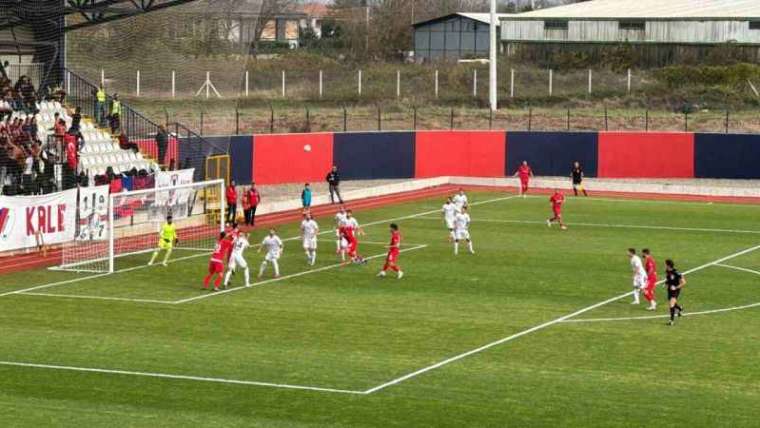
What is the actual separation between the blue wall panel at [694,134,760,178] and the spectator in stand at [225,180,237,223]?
2653cm

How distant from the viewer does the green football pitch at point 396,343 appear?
1017 inches

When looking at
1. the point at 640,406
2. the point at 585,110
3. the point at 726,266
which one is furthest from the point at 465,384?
the point at 585,110

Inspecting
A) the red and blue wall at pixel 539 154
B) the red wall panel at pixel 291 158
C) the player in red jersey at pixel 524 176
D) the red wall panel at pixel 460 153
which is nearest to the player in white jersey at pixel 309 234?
the red wall panel at pixel 291 158

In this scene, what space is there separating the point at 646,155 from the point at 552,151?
4.41m

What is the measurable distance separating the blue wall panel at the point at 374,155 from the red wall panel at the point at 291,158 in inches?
31.7

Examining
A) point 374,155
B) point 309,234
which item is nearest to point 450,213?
point 309,234

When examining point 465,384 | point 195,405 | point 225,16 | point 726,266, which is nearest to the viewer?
point 195,405

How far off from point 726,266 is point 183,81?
22236 millimetres

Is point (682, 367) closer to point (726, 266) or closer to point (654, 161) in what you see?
point (726, 266)

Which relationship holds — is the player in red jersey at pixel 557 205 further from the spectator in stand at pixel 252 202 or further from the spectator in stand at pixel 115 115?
the spectator in stand at pixel 115 115

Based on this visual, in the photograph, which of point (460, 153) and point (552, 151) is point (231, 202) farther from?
point (552, 151)

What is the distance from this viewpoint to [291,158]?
223 ft

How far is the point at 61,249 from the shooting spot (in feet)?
156

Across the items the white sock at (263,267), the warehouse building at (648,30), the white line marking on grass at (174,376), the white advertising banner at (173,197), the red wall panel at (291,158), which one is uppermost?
the warehouse building at (648,30)
